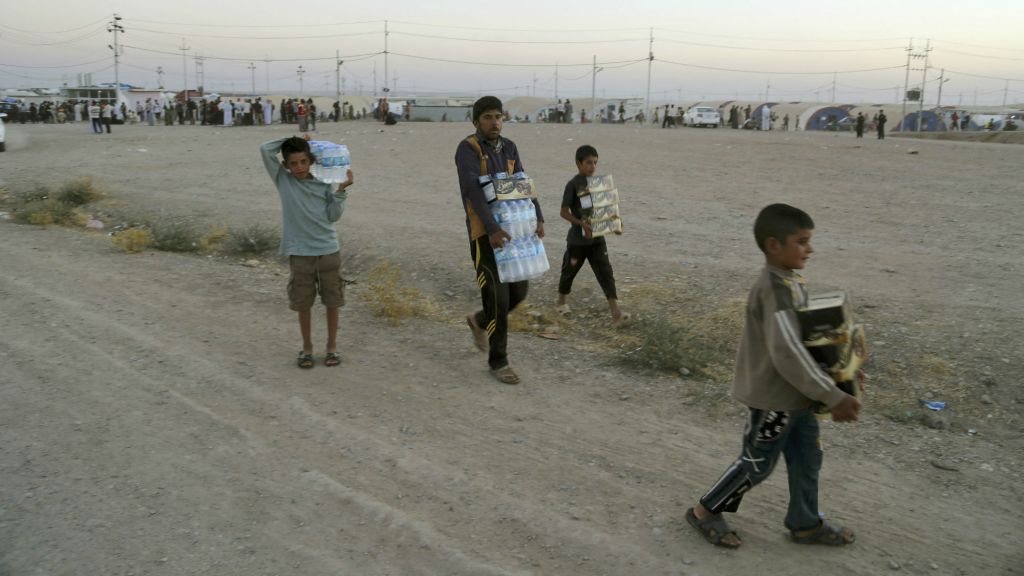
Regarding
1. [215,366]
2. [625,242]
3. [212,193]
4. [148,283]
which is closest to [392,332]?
[215,366]

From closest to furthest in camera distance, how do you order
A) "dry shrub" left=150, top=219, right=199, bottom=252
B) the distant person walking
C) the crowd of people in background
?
"dry shrub" left=150, top=219, right=199, bottom=252 < the distant person walking < the crowd of people in background

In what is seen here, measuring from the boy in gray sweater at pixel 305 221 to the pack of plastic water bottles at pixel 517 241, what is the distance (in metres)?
1.11

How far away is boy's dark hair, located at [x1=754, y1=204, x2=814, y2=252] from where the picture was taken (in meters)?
3.09

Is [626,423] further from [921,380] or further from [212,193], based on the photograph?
[212,193]

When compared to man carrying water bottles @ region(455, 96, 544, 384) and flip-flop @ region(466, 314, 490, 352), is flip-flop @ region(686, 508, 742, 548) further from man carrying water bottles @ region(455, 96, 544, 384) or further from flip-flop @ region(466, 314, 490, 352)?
flip-flop @ region(466, 314, 490, 352)

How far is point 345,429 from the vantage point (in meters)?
4.53

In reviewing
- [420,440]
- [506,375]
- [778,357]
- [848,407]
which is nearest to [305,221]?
[506,375]

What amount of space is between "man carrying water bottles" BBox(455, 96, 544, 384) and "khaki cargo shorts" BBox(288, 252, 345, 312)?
104cm

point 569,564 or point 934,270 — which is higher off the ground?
point 934,270

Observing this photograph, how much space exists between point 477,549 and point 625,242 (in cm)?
700

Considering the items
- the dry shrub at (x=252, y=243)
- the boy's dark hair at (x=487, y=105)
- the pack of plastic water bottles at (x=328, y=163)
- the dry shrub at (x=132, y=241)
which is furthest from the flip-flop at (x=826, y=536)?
the dry shrub at (x=132, y=241)

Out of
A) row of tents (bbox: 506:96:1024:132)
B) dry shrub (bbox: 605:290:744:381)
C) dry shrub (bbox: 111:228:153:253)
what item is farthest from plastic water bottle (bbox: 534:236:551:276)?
row of tents (bbox: 506:96:1024:132)

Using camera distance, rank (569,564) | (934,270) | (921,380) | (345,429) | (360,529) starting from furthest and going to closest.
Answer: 1. (934,270)
2. (921,380)
3. (345,429)
4. (360,529)
5. (569,564)

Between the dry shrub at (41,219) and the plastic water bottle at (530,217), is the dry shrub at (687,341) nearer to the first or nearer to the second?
the plastic water bottle at (530,217)
